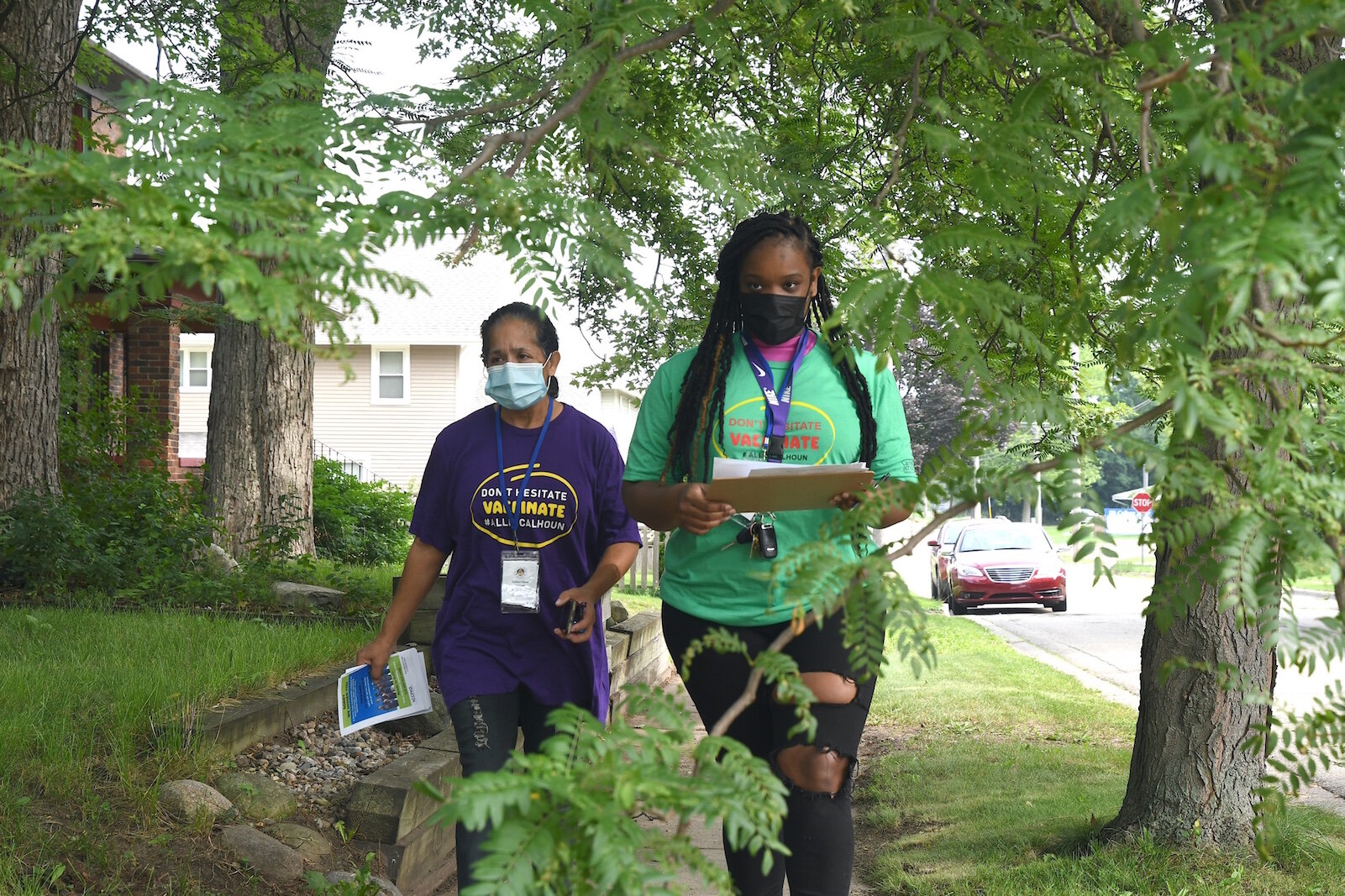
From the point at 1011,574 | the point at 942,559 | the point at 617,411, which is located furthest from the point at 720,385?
the point at 617,411

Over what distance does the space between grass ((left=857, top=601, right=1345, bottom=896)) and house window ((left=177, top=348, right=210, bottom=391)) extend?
22.4 m

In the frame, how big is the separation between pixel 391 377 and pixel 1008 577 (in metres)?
16.0

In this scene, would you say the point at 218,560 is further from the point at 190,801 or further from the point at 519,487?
the point at 519,487

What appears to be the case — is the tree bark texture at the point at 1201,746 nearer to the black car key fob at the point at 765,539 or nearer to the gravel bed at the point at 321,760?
the black car key fob at the point at 765,539

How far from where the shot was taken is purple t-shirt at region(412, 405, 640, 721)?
365 cm

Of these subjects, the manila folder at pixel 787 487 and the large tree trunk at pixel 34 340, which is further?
the large tree trunk at pixel 34 340

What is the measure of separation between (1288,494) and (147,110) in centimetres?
178

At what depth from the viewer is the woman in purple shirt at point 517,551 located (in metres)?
3.62

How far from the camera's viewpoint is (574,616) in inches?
144

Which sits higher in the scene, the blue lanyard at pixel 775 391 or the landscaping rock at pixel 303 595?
the blue lanyard at pixel 775 391

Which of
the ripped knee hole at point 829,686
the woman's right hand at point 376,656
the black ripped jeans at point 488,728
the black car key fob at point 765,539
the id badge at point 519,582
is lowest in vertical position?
the black ripped jeans at point 488,728

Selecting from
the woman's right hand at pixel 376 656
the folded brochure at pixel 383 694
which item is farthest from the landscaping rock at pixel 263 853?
the woman's right hand at pixel 376 656

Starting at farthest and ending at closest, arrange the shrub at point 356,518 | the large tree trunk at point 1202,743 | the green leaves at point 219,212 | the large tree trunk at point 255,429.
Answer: the shrub at point 356,518 → the large tree trunk at point 255,429 → the large tree trunk at point 1202,743 → the green leaves at point 219,212

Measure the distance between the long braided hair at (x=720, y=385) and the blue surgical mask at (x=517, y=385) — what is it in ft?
1.88
